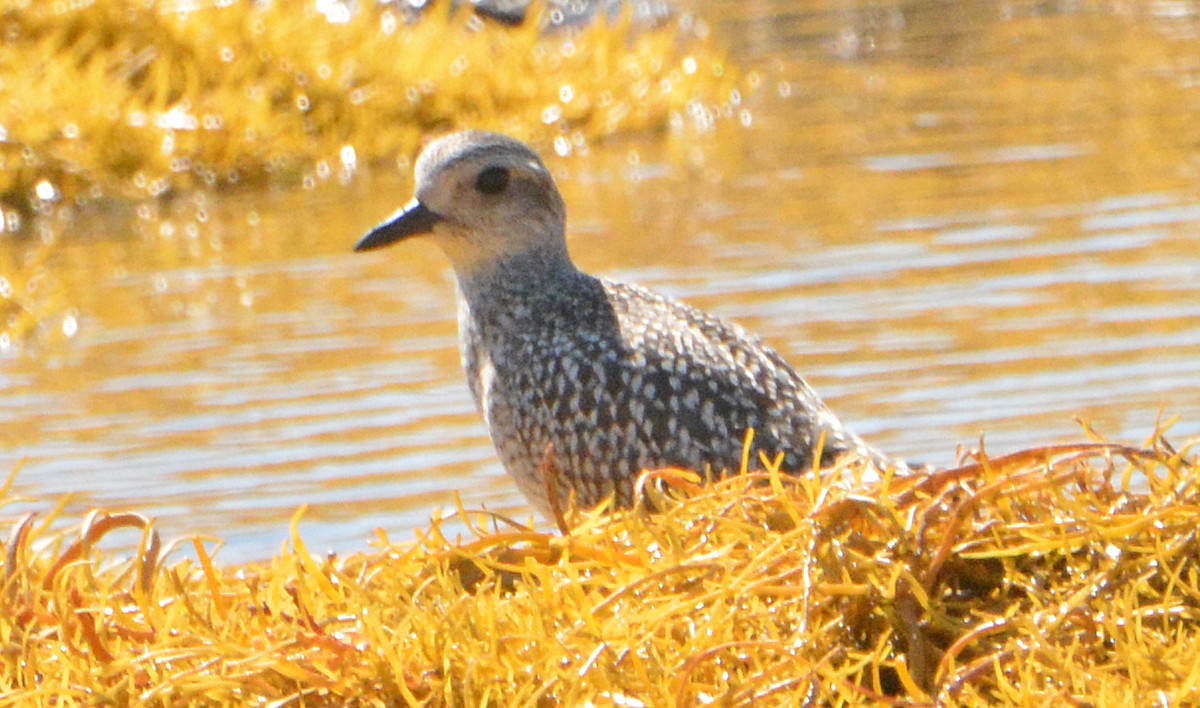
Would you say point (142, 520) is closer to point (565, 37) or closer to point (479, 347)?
point (479, 347)

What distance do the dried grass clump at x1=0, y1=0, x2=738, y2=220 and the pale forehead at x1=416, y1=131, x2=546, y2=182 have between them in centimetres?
642

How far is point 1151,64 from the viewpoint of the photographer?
582 inches

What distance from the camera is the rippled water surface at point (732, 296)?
746 cm

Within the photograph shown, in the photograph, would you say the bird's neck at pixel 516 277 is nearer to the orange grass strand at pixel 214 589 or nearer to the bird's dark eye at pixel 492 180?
the bird's dark eye at pixel 492 180

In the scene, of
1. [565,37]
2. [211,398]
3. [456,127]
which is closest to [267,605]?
[211,398]

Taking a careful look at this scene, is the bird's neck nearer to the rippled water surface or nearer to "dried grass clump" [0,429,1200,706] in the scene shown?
the rippled water surface

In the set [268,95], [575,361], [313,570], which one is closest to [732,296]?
[575,361]

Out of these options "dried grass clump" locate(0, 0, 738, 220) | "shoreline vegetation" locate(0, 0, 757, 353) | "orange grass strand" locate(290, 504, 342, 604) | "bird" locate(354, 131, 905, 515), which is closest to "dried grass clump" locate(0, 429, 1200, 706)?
"orange grass strand" locate(290, 504, 342, 604)

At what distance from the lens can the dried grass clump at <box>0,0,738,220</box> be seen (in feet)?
42.2

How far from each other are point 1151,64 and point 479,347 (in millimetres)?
9664

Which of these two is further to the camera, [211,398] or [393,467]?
[211,398]

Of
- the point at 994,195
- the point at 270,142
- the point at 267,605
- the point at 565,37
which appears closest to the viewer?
the point at 267,605

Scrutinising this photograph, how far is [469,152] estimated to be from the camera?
6250 millimetres

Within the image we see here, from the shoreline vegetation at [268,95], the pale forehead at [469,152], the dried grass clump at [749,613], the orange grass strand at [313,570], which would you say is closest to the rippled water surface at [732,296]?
the shoreline vegetation at [268,95]
